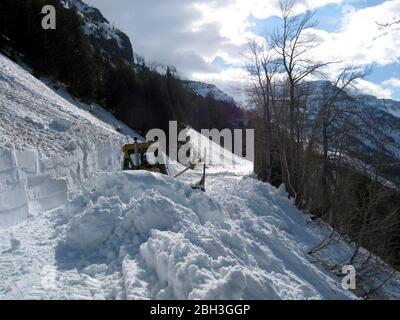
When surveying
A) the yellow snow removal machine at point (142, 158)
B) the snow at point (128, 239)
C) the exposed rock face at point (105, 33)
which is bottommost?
the snow at point (128, 239)

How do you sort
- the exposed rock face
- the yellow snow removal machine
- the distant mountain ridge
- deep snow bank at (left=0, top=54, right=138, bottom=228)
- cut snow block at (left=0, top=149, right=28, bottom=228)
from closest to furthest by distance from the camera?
1. cut snow block at (left=0, top=149, right=28, bottom=228)
2. deep snow bank at (left=0, top=54, right=138, bottom=228)
3. the yellow snow removal machine
4. the distant mountain ridge
5. the exposed rock face

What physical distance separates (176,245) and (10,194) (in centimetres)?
587

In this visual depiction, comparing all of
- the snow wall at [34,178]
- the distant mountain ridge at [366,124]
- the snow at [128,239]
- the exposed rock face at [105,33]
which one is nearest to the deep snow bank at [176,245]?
the snow at [128,239]

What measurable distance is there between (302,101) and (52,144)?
46.1 ft

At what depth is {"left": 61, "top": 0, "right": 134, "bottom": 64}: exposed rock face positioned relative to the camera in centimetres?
8462

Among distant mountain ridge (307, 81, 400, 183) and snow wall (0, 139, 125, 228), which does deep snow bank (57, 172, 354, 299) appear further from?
distant mountain ridge (307, 81, 400, 183)

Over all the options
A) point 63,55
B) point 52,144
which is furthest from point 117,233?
point 63,55

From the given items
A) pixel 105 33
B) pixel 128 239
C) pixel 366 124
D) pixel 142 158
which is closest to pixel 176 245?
pixel 128 239

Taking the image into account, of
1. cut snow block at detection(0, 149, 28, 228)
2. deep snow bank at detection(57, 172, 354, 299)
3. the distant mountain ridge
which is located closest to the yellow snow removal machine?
deep snow bank at detection(57, 172, 354, 299)

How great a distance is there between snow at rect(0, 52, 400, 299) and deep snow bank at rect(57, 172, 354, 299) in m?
0.02

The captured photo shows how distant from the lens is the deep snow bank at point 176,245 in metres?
5.88

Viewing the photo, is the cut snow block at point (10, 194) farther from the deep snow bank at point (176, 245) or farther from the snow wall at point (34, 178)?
the deep snow bank at point (176, 245)

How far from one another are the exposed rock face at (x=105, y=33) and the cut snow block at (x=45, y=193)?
226 ft

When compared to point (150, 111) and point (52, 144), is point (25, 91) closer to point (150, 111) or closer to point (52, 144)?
point (52, 144)
